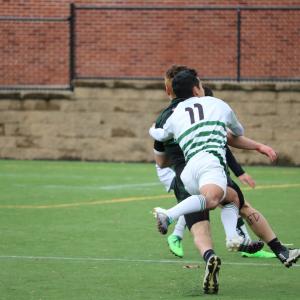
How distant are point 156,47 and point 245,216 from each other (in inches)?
641

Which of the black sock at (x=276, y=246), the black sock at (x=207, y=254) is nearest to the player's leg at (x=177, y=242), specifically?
the black sock at (x=276, y=246)

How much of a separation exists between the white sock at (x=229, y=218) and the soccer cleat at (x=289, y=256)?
47cm

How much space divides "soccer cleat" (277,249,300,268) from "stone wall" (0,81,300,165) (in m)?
13.1

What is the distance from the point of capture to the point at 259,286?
9.09 meters

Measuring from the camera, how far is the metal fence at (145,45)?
2359 centimetres

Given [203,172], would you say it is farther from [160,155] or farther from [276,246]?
[276,246]

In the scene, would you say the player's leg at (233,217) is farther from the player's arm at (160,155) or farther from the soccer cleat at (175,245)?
the soccer cleat at (175,245)

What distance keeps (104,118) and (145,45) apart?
3332mm

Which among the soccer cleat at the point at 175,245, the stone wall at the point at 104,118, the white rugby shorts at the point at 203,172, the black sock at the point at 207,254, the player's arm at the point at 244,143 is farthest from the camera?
the stone wall at the point at 104,118

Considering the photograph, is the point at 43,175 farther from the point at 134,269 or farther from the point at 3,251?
the point at 134,269

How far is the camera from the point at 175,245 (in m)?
10.8

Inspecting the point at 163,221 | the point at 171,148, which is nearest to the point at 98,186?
the point at 171,148

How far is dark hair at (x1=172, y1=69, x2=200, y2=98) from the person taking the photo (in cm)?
916

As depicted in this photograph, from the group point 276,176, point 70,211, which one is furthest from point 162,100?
point 70,211
